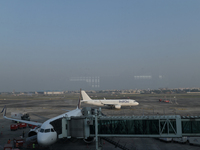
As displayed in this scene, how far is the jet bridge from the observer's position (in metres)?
20.0

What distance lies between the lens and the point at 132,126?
68.1ft

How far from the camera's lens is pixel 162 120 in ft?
66.3

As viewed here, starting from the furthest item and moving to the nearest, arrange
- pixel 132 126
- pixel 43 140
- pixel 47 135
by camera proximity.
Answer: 1. pixel 132 126
2. pixel 47 135
3. pixel 43 140

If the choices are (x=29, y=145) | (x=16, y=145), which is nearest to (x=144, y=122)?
(x=29, y=145)

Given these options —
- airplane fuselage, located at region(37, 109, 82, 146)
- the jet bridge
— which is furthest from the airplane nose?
the jet bridge

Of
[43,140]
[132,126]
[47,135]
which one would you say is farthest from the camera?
[132,126]

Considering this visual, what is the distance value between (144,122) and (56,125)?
1165cm

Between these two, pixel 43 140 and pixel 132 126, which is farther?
pixel 132 126

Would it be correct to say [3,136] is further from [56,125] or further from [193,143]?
[193,143]

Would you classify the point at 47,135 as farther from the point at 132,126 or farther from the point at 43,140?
the point at 132,126

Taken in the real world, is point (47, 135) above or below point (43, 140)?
above

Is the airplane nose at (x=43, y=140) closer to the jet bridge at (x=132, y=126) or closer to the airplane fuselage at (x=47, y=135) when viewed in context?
the airplane fuselage at (x=47, y=135)

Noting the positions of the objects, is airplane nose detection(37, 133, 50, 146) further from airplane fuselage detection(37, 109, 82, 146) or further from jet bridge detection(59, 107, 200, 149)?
jet bridge detection(59, 107, 200, 149)

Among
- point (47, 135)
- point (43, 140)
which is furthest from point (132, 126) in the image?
point (43, 140)
